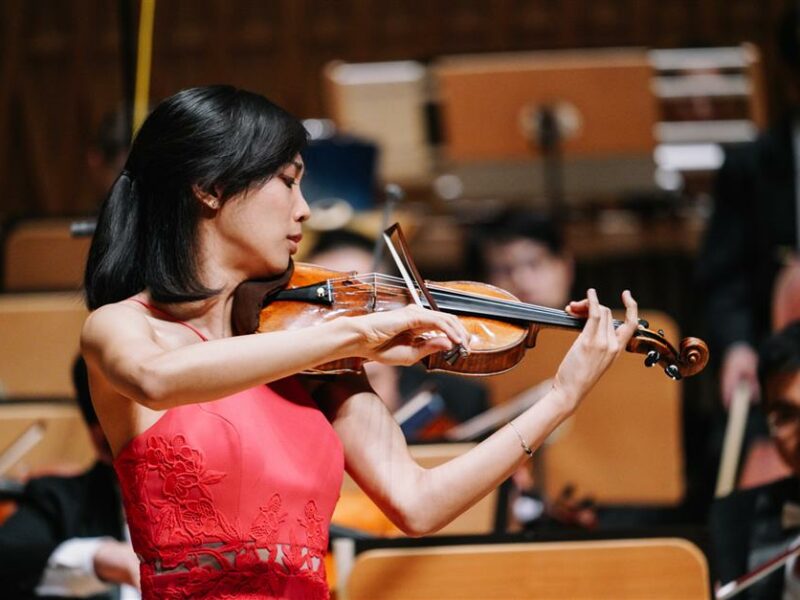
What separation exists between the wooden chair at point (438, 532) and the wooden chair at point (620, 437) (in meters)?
0.69

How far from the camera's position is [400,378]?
10.4 feet

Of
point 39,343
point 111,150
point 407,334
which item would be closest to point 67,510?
point 39,343

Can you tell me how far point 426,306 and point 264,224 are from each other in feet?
0.68

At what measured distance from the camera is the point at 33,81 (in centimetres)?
494

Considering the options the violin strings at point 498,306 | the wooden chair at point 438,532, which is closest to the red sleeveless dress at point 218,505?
the violin strings at point 498,306

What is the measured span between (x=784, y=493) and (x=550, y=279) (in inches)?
46.8

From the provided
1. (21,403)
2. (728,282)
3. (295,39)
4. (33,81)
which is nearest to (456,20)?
(295,39)

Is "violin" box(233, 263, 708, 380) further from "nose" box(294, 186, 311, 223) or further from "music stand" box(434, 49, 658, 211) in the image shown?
"music stand" box(434, 49, 658, 211)

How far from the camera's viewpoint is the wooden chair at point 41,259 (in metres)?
3.35

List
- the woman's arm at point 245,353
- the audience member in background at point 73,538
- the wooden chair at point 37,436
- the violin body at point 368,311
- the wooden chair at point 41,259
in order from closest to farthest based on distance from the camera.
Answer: the woman's arm at point 245,353 < the violin body at point 368,311 < the audience member in background at point 73,538 < the wooden chair at point 37,436 < the wooden chair at point 41,259

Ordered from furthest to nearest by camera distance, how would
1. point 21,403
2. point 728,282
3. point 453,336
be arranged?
1. point 728,282
2. point 21,403
3. point 453,336

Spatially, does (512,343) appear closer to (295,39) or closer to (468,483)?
(468,483)

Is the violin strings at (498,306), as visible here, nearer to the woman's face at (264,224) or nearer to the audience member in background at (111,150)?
the woman's face at (264,224)

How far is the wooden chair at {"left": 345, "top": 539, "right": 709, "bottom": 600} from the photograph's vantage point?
1.82m
